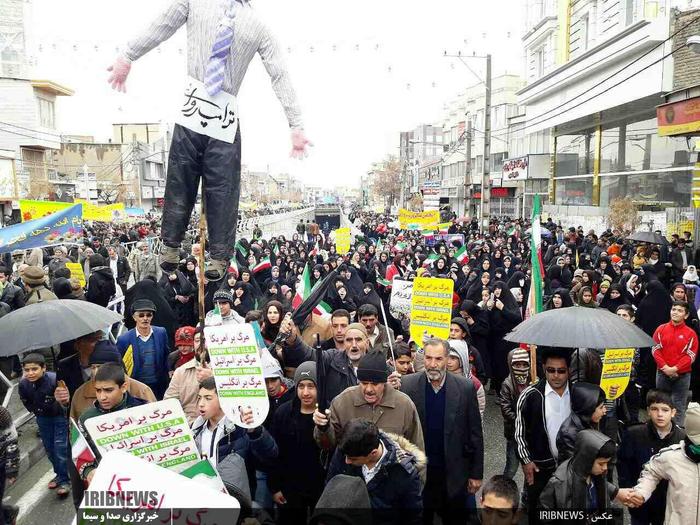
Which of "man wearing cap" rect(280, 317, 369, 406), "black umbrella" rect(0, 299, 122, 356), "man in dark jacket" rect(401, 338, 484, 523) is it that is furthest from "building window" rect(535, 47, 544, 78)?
"black umbrella" rect(0, 299, 122, 356)

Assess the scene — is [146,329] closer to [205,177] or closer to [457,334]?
[205,177]

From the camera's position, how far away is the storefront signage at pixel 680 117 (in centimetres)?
1201

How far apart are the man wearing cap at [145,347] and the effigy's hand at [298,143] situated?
2.31 metres

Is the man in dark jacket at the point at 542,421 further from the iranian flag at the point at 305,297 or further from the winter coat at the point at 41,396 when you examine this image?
the iranian flag at the point at 305,297

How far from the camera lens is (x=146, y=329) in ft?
20.9

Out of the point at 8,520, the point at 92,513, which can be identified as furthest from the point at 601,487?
the point at 8,520

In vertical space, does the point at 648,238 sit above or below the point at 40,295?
above

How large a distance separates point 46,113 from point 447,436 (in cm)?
4597

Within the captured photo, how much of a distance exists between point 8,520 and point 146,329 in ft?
6.95

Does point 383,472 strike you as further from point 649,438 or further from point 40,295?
point 40,295

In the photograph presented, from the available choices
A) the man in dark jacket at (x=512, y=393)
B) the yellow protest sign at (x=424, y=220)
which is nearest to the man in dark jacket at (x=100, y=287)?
the man in dark jacket at (x=512, y=393)

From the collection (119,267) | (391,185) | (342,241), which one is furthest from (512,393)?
(391,185)

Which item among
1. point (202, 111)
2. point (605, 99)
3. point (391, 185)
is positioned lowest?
point (391, 185)

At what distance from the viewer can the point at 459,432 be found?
455 centimetres
